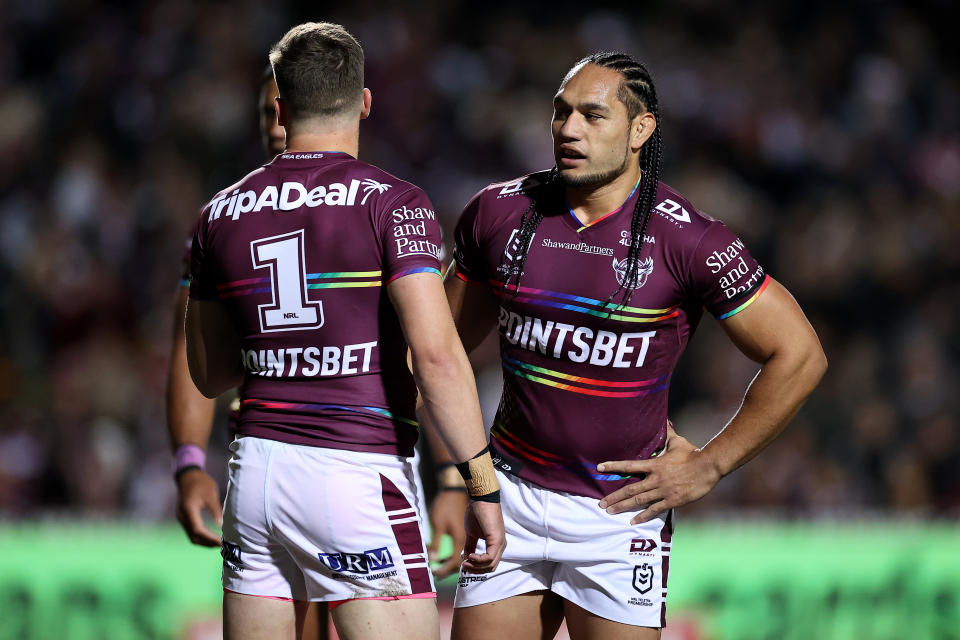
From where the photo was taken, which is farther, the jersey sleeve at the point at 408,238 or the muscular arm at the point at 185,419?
the muscular arm at the point at 185,419

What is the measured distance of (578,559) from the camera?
360cm

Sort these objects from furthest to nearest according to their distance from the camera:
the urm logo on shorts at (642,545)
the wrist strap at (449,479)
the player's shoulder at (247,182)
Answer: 1. the wrist strap at (449,479)
2. the urm logo on shorts at (642,545)
3. the player's shoulder at (247,182)

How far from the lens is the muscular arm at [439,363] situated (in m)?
3.09

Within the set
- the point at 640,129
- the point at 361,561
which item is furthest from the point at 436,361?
the point at 640,129

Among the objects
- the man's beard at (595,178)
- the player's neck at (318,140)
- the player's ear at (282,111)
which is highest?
the player's ear at (282,111)

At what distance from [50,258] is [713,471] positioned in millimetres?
6569

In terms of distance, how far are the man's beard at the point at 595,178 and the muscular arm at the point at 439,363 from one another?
71 cm

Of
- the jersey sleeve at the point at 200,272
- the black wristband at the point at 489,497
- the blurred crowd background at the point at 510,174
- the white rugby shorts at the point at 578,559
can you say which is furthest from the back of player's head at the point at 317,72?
the blurred crowd background at the point at 510,174

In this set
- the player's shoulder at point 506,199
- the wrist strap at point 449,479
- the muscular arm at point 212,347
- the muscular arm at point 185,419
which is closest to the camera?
the muscular arm at point 212,347

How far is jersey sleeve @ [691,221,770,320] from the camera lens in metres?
3.52

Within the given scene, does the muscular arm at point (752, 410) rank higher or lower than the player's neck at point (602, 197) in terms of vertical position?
lower

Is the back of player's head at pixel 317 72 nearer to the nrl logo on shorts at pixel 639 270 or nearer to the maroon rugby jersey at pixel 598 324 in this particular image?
the maroon rugby jersey at pixel 598 324

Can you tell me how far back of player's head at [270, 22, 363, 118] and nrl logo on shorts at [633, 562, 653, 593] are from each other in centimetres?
170

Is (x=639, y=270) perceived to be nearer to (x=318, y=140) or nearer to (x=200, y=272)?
(x=318, y=140)
